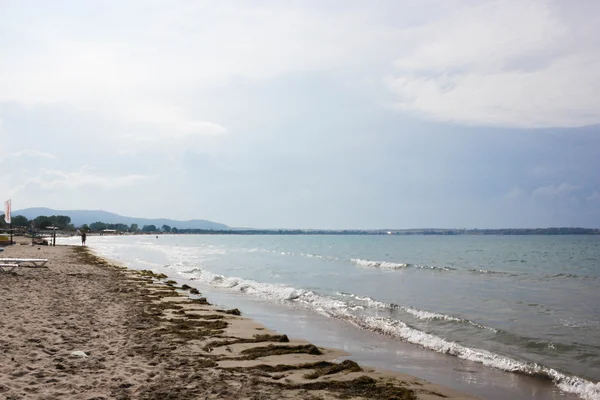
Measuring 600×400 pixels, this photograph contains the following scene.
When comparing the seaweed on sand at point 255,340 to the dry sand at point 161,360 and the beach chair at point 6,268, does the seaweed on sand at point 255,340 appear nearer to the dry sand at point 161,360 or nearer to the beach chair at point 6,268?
the dry sand at point 161,360

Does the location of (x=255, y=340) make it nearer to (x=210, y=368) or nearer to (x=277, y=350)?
(x=277, y=350)

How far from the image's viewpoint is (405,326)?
1222cm

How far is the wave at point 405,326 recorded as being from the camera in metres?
7.89

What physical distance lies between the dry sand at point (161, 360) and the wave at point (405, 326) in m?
2.41

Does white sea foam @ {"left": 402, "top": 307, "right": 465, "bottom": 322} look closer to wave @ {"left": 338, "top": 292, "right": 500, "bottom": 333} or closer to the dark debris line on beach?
wave @ {"left": 338, "top": 292, "right": 500, "bottom": 333}

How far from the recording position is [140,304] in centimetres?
1348

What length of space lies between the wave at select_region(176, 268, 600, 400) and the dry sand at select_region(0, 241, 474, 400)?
2.41 metres

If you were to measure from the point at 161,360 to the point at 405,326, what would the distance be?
7.16 m

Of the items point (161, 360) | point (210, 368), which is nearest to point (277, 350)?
point (210, 368)

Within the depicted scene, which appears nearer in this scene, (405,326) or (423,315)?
(405,326)

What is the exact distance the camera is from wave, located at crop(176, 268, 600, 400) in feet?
25.9

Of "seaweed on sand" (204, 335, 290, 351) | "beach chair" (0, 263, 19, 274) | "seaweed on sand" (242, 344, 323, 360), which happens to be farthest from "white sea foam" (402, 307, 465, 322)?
"beach chair" (0, 263, 19, 274)

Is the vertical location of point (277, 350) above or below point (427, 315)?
above

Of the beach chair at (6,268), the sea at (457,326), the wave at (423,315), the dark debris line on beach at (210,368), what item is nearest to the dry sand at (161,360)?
the dark debris line on beach at (210,368)
